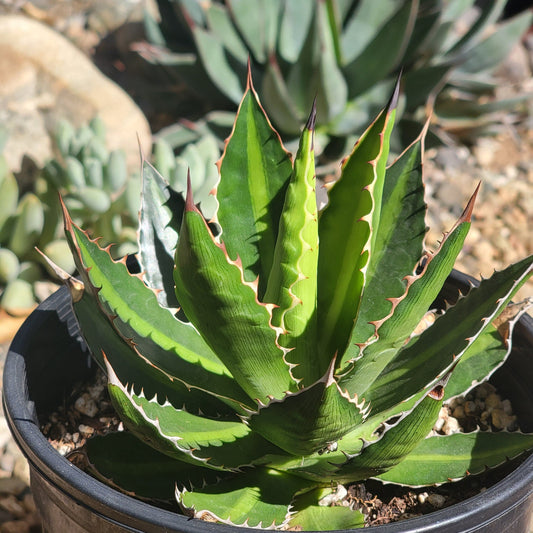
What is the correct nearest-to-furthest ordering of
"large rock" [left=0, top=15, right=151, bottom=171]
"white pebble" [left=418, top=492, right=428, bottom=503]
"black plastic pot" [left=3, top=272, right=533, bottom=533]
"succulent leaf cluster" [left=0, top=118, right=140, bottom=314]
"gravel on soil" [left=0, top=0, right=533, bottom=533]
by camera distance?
1. "black plastic pot" [left=3, top=272, right=533, bottom=533]
2. "white pebble" [left=418, top=492, right=428, bottom=503]
3. "gravel on soil" [left=0, top=0, right=533, bottom=533]
4. "succulent leaf cluster" [left=0, top=118, right=140, bottom=314]
5. "large rock" [left=0, top=15, right=151, bottom=171]

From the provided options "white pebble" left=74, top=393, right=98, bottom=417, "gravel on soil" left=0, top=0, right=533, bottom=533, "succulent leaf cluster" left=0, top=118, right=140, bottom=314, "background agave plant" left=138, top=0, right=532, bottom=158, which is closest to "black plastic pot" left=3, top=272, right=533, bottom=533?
"white pebble" left=74, top=393, right=98, bottom=417

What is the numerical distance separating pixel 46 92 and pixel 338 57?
3.31 ft

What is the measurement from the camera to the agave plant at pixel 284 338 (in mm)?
885

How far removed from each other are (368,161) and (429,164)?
1.99 meters

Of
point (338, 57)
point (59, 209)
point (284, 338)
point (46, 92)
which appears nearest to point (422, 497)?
point (284, 338)

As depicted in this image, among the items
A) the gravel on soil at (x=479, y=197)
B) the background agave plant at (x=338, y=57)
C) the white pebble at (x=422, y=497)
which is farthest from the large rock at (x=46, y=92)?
the white pebble at (x=422, y=497)

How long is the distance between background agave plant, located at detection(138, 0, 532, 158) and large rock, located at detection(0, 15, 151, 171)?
25 cm

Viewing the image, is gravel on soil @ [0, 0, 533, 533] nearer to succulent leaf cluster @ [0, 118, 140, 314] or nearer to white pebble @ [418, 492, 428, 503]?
succulent leaf cluster @ [0, 118, 140, 314]

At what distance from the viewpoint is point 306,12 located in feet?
8.23

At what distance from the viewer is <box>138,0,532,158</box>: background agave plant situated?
93.0 inches

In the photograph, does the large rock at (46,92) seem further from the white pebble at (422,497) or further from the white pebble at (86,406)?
the white pebble at (422,497)

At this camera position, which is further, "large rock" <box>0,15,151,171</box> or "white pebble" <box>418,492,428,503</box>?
"large rock" <box>0,15,151,171</box>

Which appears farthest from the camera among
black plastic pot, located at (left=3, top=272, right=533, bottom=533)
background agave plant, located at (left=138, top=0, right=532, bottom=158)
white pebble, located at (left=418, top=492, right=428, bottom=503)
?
background agave plant, located at (left=138, top=0, right=532, bottom=158)

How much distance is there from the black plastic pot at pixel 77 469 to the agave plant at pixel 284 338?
71 mm
